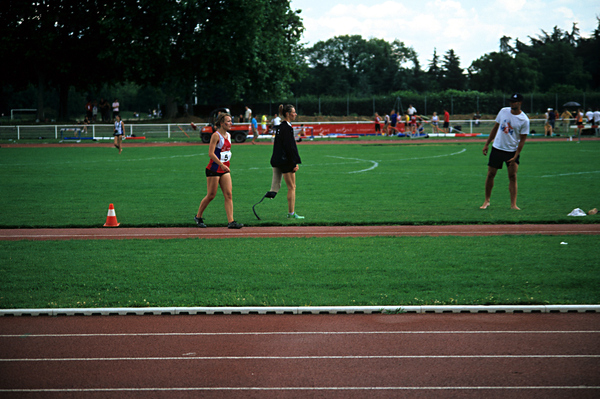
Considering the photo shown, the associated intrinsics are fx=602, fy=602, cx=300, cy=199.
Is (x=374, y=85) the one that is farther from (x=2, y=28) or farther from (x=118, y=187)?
(x=118, y=187)

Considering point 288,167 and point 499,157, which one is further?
point 499,157

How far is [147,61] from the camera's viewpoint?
50875 mm

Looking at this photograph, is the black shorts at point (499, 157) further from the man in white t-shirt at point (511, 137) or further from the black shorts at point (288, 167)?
the black shorts at point (288, 167)

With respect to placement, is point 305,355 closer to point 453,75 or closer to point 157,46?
point 157,46

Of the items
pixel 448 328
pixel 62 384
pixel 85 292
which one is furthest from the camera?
pixel 85 292

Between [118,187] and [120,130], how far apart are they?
15.6 metres

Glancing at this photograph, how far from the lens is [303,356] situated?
4.86 meters

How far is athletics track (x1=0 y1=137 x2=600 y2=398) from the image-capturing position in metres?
4.27

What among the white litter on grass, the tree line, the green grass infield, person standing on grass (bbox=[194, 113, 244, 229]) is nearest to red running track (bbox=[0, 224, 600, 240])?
the green grass infield

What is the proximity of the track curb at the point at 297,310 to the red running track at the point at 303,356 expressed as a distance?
0.33ft

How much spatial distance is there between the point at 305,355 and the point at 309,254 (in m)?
3.56

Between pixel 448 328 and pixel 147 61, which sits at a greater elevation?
pixel 147 61

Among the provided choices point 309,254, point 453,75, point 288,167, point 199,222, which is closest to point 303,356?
point 309,254

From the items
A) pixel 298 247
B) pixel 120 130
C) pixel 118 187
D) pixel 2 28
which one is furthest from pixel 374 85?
pixel 298 247
